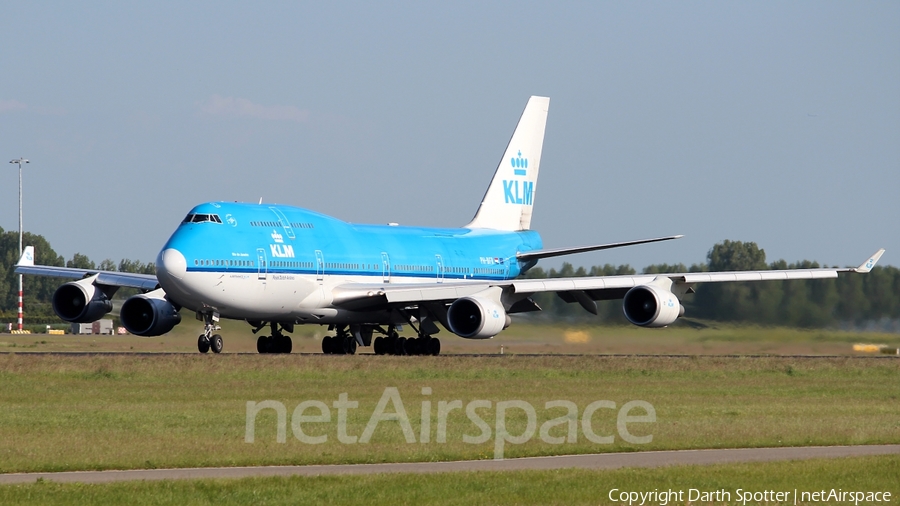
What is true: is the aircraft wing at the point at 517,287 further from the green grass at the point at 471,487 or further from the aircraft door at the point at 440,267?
the green grass at the point at 471,487

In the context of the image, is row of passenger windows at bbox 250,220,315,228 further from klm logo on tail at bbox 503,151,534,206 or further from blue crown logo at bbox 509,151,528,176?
blue crown logo at bbox 509,151,528,176

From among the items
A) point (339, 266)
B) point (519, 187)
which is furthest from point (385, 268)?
point (519, 187)

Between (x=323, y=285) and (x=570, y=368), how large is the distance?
8634 mm

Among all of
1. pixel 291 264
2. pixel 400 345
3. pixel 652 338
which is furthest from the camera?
pixel 652 338

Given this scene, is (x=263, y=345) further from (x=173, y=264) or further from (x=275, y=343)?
(x=173, y=264)

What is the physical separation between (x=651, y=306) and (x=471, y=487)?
24.1 meters

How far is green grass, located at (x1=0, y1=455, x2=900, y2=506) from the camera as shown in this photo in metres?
13.7

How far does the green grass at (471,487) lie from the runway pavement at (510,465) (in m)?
0.60

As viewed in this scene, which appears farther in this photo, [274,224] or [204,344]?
[274,224]

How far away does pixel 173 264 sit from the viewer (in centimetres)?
3466

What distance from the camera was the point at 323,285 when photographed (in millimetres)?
38812

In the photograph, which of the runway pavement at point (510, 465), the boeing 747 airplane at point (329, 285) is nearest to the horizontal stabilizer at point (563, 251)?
the boeing 747 airplane at point (329, 285)

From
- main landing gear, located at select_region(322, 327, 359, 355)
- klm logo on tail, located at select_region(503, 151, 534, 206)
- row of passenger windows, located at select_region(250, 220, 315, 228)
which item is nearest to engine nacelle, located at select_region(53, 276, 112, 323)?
row of passenger windows, located at select_region(250, 220, 315, 228)

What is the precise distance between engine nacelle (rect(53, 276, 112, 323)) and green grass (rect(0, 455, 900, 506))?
27227 mm
